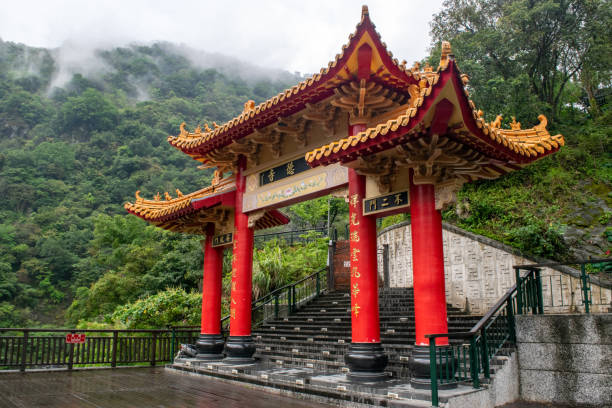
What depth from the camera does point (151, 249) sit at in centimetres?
2547

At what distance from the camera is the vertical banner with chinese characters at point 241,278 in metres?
8.95

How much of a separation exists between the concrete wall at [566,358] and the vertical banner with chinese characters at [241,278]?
16.8ft

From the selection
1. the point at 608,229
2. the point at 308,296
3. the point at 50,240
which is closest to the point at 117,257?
the point at 50,240

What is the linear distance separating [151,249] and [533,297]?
891 inches

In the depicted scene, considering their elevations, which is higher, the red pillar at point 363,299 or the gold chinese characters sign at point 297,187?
the gold chinese characters sign at point 297,187

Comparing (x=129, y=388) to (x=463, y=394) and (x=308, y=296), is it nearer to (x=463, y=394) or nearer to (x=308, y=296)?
(x=463, y=394)

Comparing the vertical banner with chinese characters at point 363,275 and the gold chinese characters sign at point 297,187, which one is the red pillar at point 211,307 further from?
the vertical banner with chinese characters at point 363,275

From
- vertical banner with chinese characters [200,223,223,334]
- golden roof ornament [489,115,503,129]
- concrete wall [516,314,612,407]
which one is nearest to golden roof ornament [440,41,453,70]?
golden roof ornament [489,115,503,129]

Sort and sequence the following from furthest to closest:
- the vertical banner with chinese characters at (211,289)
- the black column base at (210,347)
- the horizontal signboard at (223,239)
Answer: the vertical banner with chinese characters at (211,289) → the horizontal signboard at (223,239) → the black column base at (210,347)

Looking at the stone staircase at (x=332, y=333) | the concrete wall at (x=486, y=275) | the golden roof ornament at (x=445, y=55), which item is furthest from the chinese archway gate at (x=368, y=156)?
the concrete wall at (x=486, y=275)

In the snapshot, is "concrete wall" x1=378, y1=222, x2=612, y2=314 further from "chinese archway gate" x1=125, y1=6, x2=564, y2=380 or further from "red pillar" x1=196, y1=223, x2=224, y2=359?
"red pillar" x1=196, y1=223, x2=224, y2=359

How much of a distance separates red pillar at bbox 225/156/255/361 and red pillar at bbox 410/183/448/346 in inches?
165

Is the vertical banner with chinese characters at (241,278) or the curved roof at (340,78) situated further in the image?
the vertical banner with chinese characters at (241,278)

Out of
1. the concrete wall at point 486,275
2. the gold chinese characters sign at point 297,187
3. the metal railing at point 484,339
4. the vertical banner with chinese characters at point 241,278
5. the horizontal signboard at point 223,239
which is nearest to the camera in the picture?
the metal railing at point 484,339
